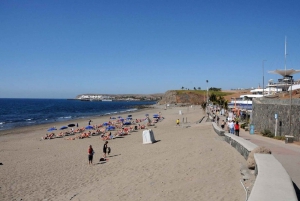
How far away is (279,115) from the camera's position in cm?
1681

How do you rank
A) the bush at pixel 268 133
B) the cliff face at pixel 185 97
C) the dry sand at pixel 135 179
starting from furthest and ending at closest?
1. the cliff face at pixel 185 97
2. the bush at pixel 268 133
3. the dry sand at pixel 135 179

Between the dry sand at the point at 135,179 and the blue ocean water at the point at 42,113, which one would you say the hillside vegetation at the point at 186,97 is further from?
the dry sand at the point at 135,179

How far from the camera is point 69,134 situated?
28.6 meters

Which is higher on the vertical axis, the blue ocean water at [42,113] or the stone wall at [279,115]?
the stone wall at [279,115]

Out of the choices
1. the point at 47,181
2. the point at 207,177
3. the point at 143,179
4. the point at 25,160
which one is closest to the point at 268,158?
the point at 207,177

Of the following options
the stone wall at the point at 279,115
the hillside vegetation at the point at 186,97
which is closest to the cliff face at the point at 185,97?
the hillside vegetation at the point at 186,97

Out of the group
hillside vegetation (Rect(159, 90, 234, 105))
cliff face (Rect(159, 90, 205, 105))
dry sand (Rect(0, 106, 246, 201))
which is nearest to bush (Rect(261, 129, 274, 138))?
dry sand (Rect(0, 106, 246, 201))

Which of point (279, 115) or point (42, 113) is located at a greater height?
point (279, 115)

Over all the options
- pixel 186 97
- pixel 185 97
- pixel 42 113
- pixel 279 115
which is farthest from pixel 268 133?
pixel 185 97

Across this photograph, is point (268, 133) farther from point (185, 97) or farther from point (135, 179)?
point (185, 97)

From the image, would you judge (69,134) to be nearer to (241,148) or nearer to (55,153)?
(55,153)

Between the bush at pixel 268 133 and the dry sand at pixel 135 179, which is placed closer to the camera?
the dry sand at pixel 135 179

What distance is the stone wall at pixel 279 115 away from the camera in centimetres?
1497

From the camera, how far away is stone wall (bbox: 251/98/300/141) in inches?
589
